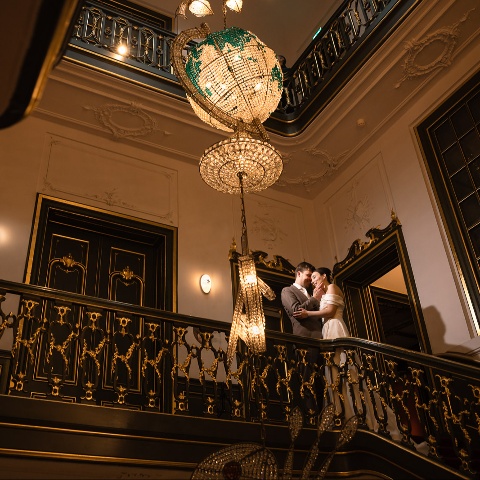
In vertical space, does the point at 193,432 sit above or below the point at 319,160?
below

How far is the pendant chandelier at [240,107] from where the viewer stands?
15.7ft

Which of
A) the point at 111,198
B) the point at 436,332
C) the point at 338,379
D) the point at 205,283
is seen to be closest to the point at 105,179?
the point at 111,198

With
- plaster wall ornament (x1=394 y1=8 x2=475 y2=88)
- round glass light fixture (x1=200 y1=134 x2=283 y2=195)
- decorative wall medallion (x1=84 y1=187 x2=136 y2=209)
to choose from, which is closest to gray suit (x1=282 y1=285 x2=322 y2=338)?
round glass light fixture (x1=200 y1=134 x2=283 y2=195)

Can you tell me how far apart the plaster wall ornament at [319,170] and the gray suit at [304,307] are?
117 inches

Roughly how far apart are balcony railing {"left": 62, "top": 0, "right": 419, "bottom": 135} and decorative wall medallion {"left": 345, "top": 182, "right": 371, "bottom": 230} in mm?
1260

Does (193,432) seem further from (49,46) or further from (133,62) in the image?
(133,62)

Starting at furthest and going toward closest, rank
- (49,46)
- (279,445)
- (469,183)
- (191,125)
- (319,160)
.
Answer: (319,160) → (191,125) → (469,183) → (279,445) → (49,46)

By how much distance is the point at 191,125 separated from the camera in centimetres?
814

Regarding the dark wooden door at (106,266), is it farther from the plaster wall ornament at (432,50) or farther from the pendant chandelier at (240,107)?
the plaster wall ornament at (432,50)

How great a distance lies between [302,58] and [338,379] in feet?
17.3

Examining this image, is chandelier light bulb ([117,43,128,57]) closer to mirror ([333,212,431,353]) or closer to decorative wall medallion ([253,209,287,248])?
decorative wall medallion ([253,209,287,248])

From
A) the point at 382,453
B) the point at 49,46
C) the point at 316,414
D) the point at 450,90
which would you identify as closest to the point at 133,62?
the point at 450,90

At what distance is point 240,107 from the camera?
4.89 meters

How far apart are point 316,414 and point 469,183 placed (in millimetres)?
3346
